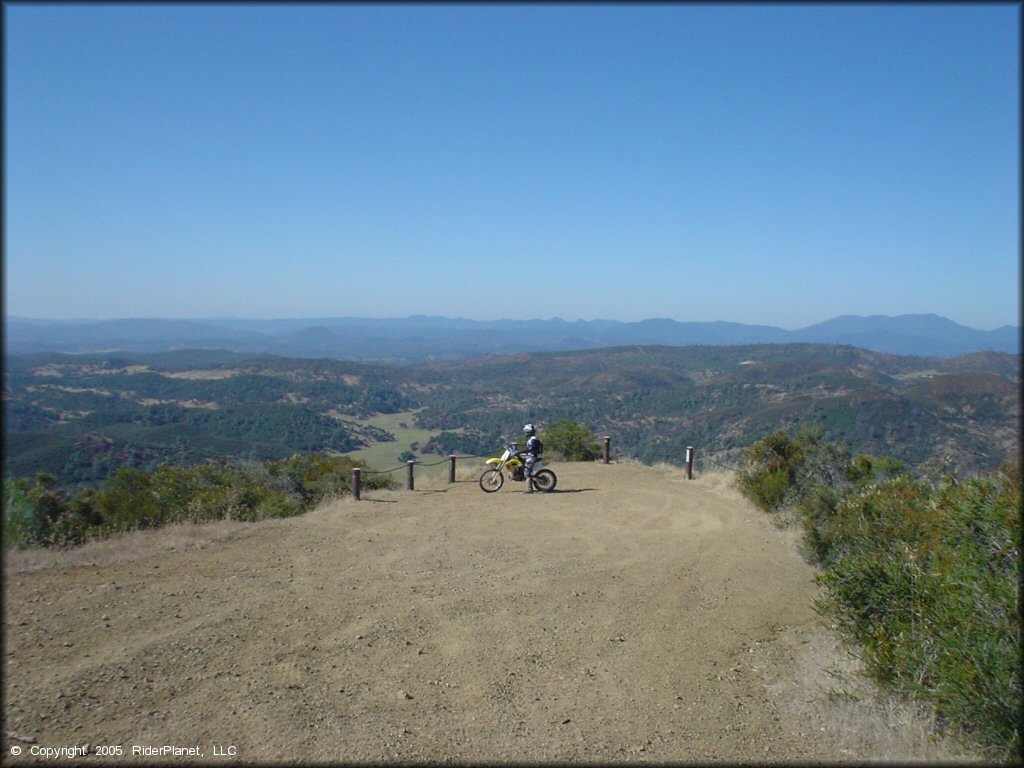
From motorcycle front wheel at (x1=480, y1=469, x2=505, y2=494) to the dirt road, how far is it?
3111 millimetres

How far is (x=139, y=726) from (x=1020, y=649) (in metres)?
6.55

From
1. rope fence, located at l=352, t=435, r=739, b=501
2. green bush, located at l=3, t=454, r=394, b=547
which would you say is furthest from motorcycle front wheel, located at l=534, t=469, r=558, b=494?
green bush, located at l=3, t=454, r=394, b=547

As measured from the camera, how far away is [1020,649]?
419cm

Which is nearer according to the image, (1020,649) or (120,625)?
(1020,649)

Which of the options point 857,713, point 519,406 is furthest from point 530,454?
point 519,406

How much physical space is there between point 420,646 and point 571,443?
14307 millimetres

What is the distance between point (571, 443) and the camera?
20750 mm

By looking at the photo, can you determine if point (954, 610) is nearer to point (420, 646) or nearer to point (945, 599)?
point (945, 599)

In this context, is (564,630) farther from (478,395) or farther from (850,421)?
(478,395)

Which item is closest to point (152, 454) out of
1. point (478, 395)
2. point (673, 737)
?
point (673, 737)

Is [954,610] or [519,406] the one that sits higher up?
[954,610]

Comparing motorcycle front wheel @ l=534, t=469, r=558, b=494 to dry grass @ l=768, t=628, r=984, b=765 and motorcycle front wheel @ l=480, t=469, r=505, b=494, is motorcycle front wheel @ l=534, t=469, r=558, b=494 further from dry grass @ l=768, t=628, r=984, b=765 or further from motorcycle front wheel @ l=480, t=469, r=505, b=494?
dry grass @ l=768, t=628, r=984, b=765

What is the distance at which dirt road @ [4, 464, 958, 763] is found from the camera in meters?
4.95

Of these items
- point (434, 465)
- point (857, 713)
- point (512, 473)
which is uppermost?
point (857, 713)
